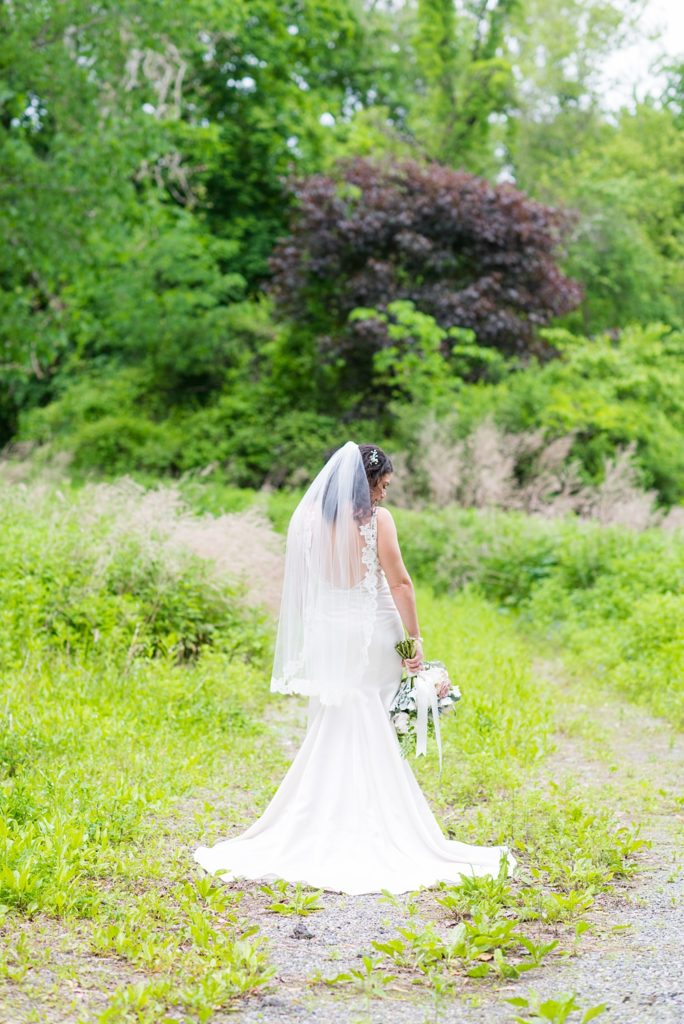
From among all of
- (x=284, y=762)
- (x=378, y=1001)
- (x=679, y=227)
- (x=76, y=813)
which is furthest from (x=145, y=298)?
(x=378, y=1001)

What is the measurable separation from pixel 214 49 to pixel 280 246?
193 inches

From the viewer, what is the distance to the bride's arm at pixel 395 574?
18.7ft

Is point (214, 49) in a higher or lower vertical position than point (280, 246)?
higher

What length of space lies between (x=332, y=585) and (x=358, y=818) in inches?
43.6

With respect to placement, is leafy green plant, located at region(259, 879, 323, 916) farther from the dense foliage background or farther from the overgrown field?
the dense foliage background

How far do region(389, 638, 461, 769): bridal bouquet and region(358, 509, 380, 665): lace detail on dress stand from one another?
0.16m

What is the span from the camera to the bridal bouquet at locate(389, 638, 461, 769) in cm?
571

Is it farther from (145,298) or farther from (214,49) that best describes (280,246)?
(214,49)

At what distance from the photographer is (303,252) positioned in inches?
810

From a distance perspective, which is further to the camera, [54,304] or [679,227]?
[679,227]

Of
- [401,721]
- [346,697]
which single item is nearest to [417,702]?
[401,721]

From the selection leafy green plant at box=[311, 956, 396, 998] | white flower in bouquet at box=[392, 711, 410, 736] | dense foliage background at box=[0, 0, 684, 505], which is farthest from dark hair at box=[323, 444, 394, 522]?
dense foliage background at box=[0, 0, 684, 505]

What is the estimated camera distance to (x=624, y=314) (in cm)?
2717

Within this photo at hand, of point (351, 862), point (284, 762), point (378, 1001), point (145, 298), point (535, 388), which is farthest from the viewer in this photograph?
point (145, 298)
